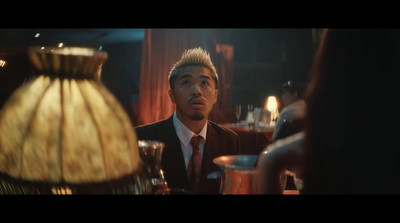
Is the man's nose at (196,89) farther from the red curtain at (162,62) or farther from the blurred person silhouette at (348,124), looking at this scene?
the blurred person silhouette at (348,124)

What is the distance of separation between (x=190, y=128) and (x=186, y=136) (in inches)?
1.2

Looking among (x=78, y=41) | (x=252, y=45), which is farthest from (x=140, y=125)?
(x=252, y=45)

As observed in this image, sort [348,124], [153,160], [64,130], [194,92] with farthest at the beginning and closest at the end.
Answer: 1. [194,92]
2. [153,160]
3. [348,124]
4. [64,130]

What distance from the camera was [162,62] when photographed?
1.03 m

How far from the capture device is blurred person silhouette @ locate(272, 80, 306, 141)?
98 centimetres

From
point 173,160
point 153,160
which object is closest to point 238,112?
point 173,160

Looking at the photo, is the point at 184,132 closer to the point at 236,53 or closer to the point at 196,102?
the point at 196,102

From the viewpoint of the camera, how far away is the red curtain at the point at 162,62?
3.35 ft

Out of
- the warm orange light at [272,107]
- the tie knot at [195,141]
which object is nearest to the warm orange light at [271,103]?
the warm orange light at [272,107]

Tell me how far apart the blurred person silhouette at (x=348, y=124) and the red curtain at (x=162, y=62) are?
39 centimetres

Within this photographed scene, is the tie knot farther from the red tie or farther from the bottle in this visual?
the bottle

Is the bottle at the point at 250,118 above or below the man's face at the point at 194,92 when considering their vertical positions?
below

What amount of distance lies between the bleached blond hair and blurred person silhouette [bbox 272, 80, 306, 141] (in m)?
0.23
